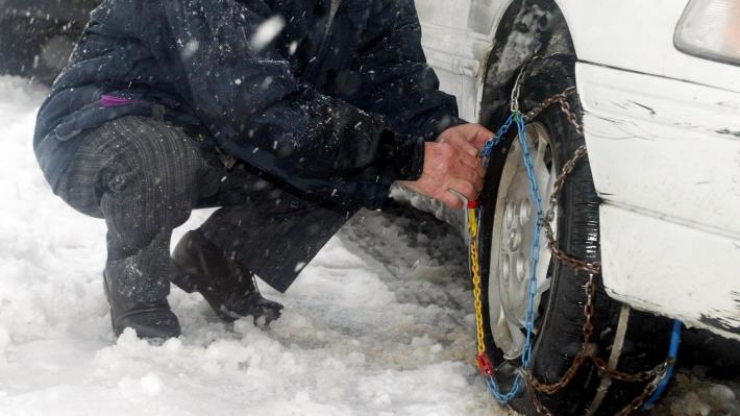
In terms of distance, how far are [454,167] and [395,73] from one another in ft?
1.74

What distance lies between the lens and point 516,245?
213 cm

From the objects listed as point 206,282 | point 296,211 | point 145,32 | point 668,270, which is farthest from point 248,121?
point 668,270

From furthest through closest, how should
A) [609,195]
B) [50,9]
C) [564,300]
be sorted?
[50,9] < [564,300] < [609,195]

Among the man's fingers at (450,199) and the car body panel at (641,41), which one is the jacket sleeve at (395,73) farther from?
the car body panel at (641,41)

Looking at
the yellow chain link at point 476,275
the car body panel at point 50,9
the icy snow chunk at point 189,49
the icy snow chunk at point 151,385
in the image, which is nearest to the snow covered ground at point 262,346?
the icy snow chunk at point 151,385

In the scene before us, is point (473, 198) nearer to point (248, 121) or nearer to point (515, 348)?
point (515, 348)

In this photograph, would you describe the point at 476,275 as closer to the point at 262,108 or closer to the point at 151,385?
the point at 262,108

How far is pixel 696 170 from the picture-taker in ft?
4.59

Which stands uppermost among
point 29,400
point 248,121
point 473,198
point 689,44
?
point 689,44

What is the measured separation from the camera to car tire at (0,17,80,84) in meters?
5.12

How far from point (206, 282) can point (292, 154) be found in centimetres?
73

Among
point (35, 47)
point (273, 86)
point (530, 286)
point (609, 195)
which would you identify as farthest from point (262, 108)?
point (35, 47)

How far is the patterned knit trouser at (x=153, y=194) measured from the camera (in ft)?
7.39

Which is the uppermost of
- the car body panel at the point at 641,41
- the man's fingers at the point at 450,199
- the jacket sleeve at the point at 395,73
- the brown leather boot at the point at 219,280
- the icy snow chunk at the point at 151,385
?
the car body panel at the point at 641,41
